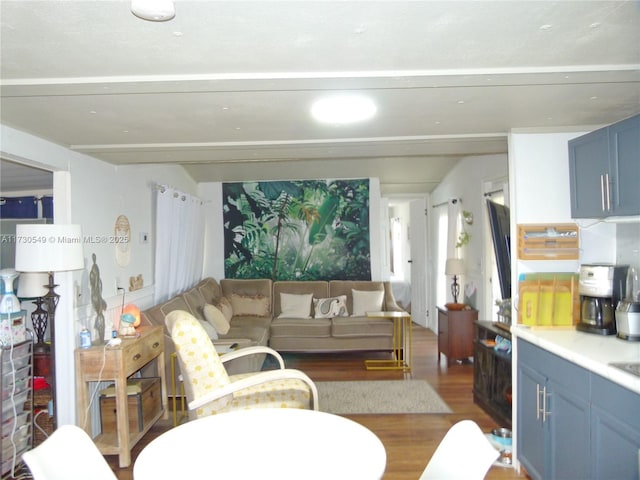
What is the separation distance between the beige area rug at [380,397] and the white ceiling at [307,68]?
2.24 metres

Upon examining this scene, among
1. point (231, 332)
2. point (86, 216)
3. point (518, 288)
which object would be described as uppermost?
point (86, 216)

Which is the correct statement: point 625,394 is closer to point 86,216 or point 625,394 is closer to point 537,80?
point 537,80

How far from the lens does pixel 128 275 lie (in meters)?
4.20

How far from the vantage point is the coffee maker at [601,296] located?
2570 millimetres

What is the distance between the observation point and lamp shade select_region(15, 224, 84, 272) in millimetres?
2605

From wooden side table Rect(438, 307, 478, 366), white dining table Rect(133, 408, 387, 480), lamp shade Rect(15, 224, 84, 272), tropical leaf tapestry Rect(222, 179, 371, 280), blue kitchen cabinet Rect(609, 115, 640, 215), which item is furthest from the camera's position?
tropical leaf tapestry Rect(222, 179, 371, 280)

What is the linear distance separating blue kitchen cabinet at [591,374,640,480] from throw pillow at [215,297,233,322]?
13.9ft

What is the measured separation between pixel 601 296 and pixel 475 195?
116 inches

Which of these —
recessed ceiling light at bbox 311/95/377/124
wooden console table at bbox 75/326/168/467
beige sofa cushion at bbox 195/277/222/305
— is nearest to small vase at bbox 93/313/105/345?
wooden console table at bbox 75/326/168/467

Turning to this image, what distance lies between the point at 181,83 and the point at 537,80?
1563 mm

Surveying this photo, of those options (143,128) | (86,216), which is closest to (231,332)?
(86,216)

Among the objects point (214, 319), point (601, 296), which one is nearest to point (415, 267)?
point (214, 319)

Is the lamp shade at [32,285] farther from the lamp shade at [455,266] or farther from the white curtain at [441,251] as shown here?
the white curtain at [441,251]

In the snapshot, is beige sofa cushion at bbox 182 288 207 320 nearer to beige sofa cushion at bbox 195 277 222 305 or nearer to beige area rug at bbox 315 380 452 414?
beige sofa cushion at bbox 195 277 222 305
